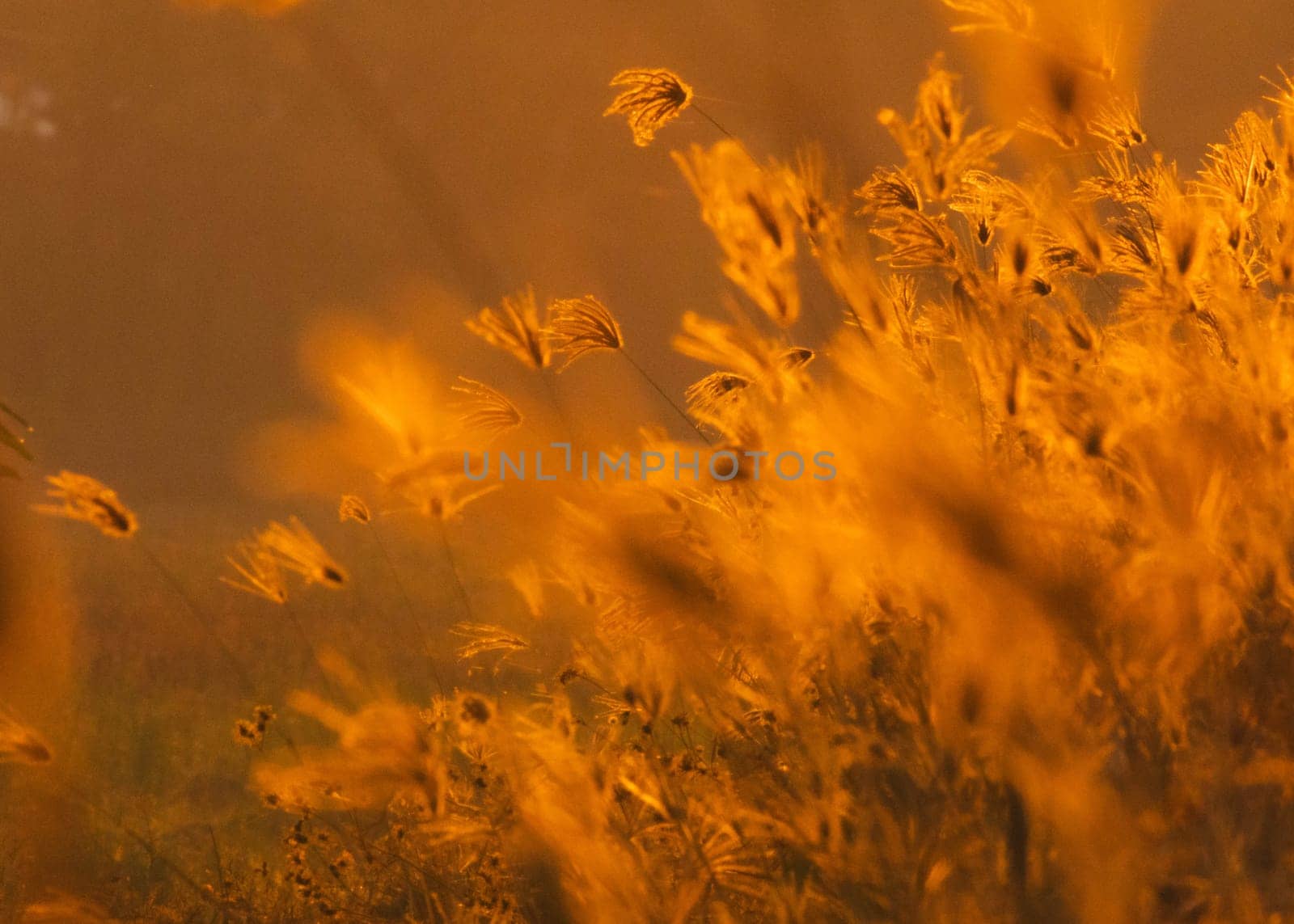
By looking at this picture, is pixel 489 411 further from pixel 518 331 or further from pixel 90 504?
pixel 90 504

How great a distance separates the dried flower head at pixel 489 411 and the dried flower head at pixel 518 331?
82 millimetres

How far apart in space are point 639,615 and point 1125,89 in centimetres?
80

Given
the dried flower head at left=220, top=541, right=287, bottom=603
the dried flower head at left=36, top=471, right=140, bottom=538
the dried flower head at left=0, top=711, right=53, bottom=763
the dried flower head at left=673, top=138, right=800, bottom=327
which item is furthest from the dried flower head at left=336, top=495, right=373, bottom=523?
the dried flower head at left=673, top=138, right=800, bottom=327

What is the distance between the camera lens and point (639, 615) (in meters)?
1.18

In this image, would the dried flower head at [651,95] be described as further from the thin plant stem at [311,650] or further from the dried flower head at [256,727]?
the dried flower head at [256,727]

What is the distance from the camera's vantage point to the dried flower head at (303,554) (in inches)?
48.3

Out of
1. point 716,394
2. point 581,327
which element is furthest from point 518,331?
point 716,394

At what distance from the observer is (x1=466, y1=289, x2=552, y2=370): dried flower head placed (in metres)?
1.26

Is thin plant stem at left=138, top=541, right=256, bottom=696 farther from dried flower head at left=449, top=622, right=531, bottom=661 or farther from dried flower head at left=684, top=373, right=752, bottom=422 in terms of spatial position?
dried flower head at left=684, top=373, right=752, bottom=422

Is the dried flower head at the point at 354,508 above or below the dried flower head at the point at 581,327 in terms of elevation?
below

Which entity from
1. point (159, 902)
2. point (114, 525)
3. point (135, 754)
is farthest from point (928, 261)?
point (135, 754)

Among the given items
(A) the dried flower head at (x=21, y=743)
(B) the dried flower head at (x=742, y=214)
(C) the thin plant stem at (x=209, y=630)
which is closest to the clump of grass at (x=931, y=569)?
(B) the dried flower head at (x=742, y=214)

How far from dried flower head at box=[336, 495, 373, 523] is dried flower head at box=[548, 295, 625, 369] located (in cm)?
35

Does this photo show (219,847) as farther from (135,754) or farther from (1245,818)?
(1245,818)
